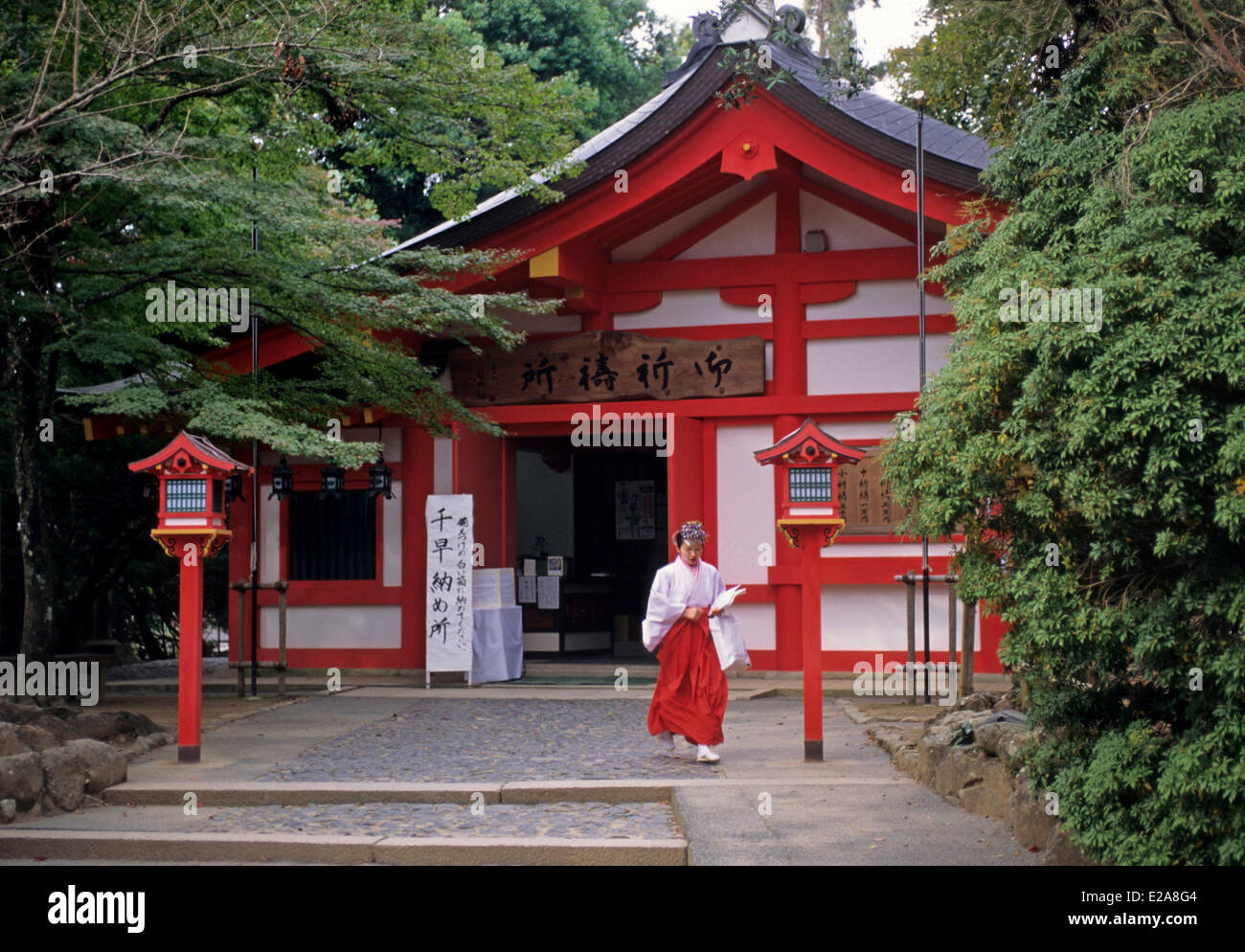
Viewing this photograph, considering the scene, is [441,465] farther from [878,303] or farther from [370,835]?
[370,835]

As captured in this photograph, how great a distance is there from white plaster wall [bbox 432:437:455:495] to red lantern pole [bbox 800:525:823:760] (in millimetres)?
6043

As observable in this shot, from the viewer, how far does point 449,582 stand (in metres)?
12.6

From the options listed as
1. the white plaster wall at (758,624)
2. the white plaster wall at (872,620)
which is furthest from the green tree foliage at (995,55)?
the white plaster wall at (758,624)

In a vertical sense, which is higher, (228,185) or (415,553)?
(228,185)

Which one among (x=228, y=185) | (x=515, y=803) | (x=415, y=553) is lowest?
(x=515, y=803)

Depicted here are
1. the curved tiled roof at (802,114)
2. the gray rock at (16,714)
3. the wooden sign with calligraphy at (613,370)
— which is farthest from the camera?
the wooden sign with calligraphy at (613,370)

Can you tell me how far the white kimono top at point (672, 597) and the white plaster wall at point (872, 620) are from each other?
422 centimetres

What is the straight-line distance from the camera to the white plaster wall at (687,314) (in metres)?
13.3

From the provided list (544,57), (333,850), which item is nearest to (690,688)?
(333,850)

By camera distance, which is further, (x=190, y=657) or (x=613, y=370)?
(x=613, y=370)

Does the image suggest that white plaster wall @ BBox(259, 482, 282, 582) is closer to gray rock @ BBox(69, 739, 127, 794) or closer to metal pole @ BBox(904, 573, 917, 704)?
gray rock @ BBox(69, 739, 127, 794)

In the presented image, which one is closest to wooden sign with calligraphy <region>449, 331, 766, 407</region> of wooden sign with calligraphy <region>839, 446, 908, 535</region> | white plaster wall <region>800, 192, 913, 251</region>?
wooden sign with calligraphy <region>839, 446, 908, 535</region>

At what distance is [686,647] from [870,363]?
5.24m

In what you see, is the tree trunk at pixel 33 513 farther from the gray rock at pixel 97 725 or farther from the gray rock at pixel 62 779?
the gray rock at pixel 62 779
